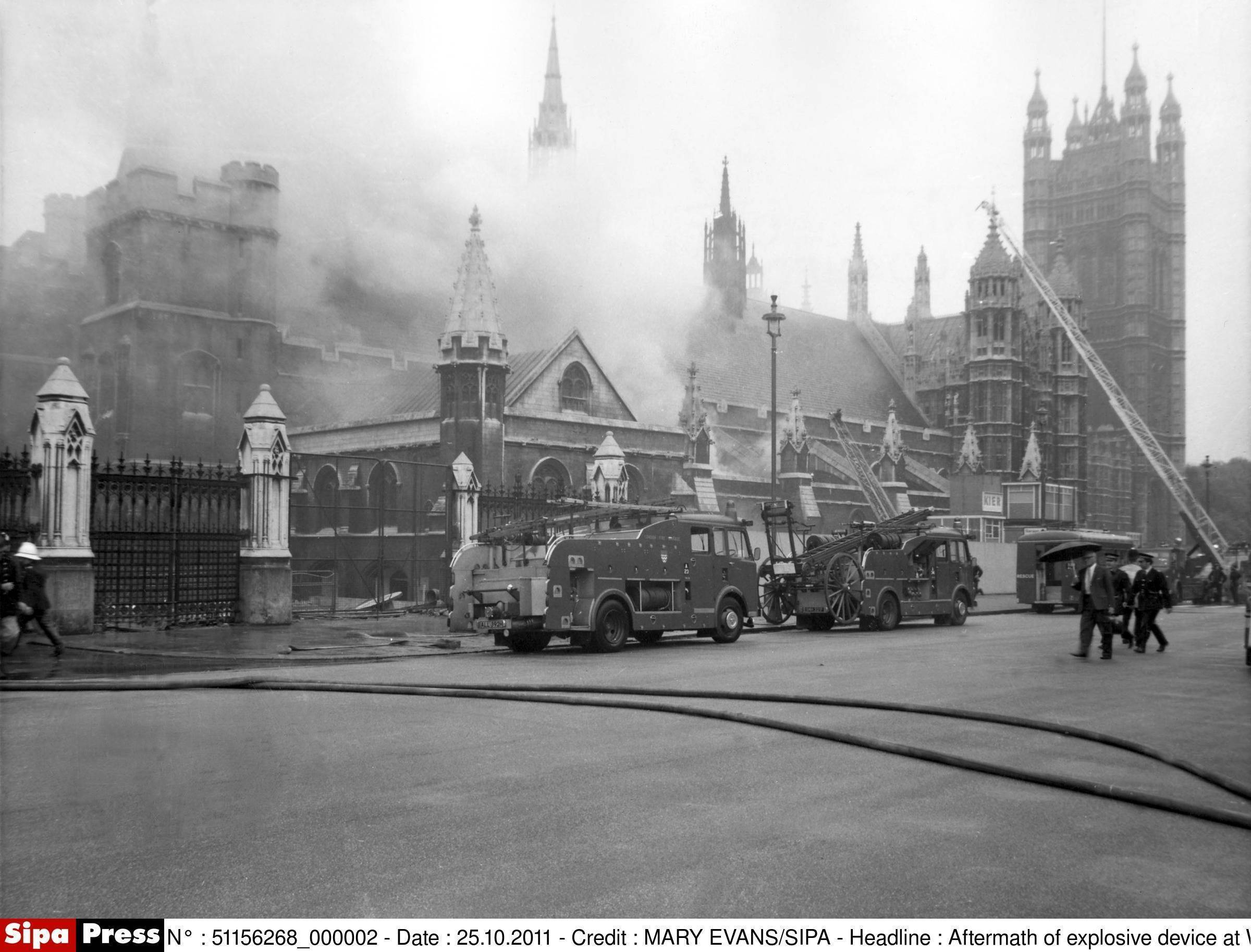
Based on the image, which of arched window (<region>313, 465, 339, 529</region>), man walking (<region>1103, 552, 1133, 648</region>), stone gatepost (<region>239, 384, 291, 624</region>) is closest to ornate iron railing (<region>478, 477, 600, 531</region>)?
stone gatepost (<region>239, 384, 291, 624</region>)

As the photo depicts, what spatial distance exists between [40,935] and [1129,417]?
270 feet

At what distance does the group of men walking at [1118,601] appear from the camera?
1744cm

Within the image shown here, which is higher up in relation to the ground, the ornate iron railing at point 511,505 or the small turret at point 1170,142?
the small turret at point 1170,142

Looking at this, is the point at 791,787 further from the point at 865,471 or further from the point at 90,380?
the point at 865,471

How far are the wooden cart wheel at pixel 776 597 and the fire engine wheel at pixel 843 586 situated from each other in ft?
3.66

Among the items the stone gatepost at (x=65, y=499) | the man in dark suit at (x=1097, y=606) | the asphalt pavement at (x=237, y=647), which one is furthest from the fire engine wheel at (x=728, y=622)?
the stone gatepost at (x=65, y=499)

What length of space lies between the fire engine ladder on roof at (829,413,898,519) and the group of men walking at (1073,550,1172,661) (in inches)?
1512

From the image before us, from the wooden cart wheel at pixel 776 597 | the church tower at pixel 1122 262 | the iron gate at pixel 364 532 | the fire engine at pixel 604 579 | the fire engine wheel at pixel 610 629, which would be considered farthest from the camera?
the church tower at pixel 1122 262

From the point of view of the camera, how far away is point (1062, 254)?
8775cm

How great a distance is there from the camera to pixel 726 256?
2741 inches

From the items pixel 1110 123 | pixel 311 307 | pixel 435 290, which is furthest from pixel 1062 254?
pixel 311 307

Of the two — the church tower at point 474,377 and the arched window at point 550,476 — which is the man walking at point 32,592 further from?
the arched window at point 550,476

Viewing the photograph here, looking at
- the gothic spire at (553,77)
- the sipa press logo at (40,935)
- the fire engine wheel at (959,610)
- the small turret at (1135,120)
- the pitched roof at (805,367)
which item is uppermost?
the small turret at (1135,120)

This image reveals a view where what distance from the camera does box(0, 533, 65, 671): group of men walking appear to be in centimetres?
1413
